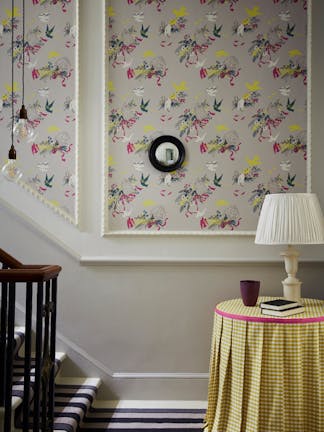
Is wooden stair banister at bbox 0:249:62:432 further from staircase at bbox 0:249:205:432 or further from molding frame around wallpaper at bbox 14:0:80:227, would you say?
molding frame around wallpaper at bbox 14:0:80:227

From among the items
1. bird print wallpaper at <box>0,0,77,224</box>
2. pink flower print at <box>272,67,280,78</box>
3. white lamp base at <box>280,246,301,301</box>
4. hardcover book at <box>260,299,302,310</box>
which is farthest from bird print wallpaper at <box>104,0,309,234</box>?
hardcover book at <box>260,299,302,310</box>

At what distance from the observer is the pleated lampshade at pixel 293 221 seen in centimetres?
262

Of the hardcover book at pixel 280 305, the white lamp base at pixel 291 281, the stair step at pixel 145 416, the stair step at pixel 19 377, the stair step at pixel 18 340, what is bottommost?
the stair step at pixel 145 416

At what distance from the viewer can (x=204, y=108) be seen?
3.22m

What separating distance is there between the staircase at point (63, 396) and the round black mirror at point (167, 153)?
134cm

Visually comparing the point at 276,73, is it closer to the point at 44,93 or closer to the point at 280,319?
the point at 44,93

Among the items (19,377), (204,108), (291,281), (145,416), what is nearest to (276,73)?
(204,108)

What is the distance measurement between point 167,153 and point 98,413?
165 cm

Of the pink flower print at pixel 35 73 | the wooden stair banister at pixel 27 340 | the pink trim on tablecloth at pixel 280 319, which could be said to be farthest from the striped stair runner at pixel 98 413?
the pink flower print at pixel 35 73

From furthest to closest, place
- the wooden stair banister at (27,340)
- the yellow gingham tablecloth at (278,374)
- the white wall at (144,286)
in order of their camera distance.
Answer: the white wall at (144,286), the yellow gingham tablecloth at (278,374), the wooden stair banister at (27,340)

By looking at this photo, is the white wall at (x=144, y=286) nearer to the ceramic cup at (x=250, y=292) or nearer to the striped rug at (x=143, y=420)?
the striped rug at (x=143, y=420)

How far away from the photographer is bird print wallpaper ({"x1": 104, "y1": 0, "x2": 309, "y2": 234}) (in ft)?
10.5

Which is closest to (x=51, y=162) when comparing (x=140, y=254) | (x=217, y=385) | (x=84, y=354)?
(x=140, y=254)

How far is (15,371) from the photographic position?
2.62m
